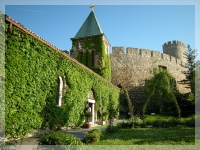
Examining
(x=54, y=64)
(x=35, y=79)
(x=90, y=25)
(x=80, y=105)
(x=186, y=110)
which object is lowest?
(x=186, y=110)

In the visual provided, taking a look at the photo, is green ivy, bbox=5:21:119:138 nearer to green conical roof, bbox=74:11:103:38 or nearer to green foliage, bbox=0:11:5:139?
green foliage, bbox=0:11:5:139

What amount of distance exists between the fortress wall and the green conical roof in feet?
17.4

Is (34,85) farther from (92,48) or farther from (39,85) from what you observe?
(92,48)

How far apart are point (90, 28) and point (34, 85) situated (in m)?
14.5

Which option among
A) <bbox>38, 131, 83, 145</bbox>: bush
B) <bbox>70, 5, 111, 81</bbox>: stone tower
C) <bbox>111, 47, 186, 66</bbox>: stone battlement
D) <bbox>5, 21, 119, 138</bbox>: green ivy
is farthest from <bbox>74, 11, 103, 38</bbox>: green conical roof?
<bbox>38, 131, 83, 145</bbox>: bush

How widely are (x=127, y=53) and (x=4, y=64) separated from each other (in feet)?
68.3

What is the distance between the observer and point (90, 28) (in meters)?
21.2

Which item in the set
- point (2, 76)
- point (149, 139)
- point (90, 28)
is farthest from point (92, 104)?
point (90, 28)

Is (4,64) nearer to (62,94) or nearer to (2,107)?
(2,107)

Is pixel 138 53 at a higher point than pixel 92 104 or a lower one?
higher

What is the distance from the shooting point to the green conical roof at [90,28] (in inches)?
811

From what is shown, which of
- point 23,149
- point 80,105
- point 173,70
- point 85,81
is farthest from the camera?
point 173,70

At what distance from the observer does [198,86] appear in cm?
1096

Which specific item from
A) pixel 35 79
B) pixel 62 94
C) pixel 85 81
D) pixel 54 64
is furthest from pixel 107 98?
pixel 35 79
